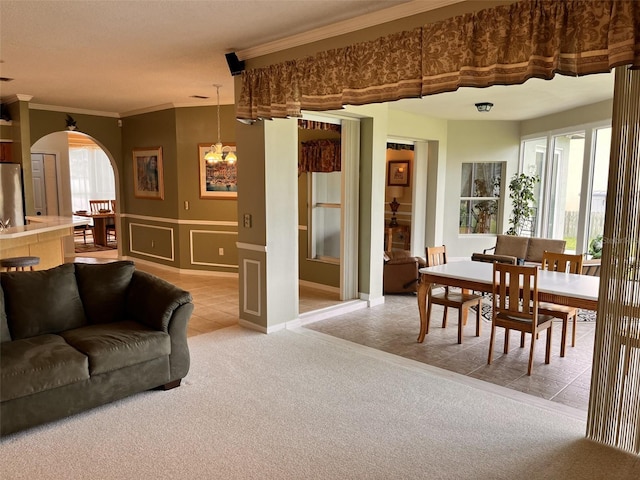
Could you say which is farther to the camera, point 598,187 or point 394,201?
point 394,201

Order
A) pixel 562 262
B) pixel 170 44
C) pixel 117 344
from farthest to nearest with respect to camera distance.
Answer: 1. pixel 562 262
2. pixel 170 44
3. pixel 117 344

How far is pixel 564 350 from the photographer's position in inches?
164

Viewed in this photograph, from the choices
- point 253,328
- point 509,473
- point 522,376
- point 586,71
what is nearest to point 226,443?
point 509,473

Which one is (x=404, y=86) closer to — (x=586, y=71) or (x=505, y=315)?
(x=586, y=71)

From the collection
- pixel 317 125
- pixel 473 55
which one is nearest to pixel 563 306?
pixel 473 55

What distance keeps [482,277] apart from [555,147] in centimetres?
454

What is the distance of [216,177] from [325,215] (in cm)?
209

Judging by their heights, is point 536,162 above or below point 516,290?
above

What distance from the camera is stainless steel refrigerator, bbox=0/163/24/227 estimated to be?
6.82m

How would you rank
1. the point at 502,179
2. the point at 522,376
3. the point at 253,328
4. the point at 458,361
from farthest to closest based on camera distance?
the point at 502,179, the point at 253,328, the point at 458,361, the point at 522,376

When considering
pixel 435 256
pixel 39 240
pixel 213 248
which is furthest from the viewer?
pixel 213 248

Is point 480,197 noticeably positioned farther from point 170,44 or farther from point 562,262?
point 170,44

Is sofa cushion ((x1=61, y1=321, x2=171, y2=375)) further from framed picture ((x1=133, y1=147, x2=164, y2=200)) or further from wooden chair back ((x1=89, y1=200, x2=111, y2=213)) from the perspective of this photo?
wooden chair back ((x1=89, y1=200, x2=111, y2=213))

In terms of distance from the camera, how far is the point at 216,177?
293 inches
